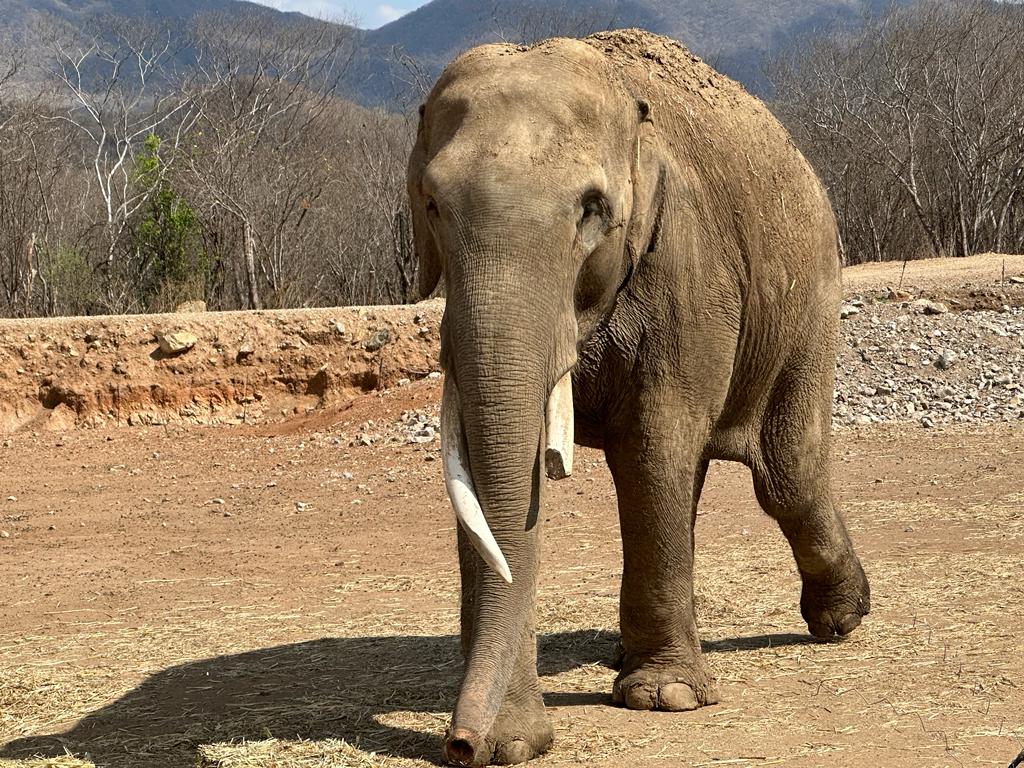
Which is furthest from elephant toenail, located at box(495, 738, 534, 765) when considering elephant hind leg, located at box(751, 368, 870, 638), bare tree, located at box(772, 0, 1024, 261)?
bare tree, located at box(772, 0, 1024, 261)

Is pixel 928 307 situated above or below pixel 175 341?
above

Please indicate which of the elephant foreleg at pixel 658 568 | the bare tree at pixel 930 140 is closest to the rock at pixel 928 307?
the elephant foreleg at pixel 658 568

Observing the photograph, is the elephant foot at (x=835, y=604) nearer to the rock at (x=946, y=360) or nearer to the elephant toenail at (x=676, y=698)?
the elephant toenail at (x=676, y=698)

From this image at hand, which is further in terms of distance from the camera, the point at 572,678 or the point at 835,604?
the point at 835,604

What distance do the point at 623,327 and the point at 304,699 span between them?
221 cm

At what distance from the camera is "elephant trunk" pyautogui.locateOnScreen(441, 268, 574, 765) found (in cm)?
408

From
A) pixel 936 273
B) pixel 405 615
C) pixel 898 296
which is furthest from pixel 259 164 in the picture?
pixel 405 615

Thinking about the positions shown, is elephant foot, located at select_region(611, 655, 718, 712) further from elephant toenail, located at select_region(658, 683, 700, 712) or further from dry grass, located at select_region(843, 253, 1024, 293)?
dry grass, located at select_region(843, 253, 1024, 293)

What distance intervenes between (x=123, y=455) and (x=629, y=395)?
11492 mm

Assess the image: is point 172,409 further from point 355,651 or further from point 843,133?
point 843,133

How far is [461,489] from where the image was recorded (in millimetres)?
4121

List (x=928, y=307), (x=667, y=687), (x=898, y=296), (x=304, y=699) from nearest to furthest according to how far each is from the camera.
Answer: (x=667, y=687), (x=304, y=699), (x=928, y=307), (x=898, y=296)

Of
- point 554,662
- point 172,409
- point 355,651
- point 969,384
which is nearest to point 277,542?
point 355,651

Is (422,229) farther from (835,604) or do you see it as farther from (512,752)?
(835,604)
